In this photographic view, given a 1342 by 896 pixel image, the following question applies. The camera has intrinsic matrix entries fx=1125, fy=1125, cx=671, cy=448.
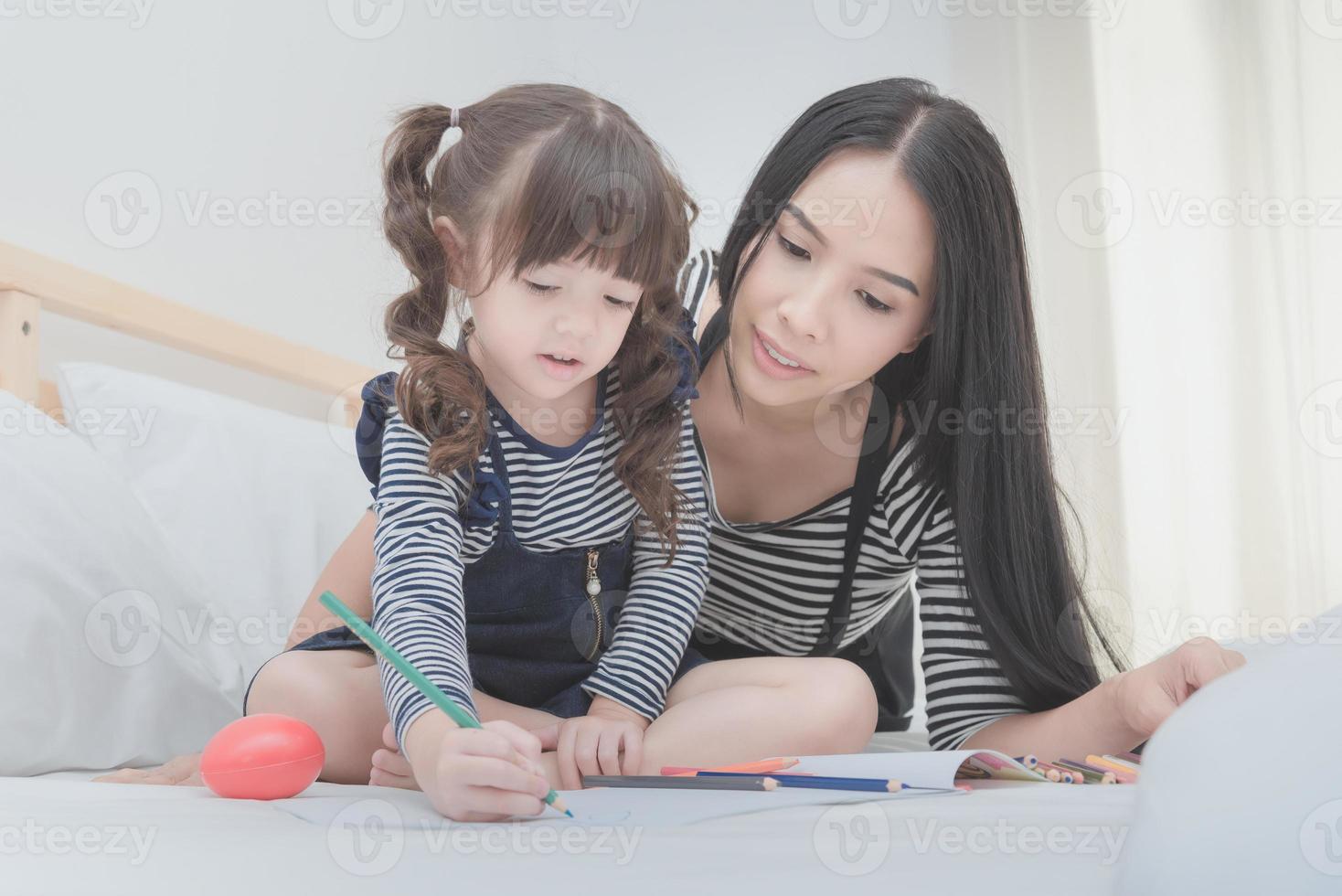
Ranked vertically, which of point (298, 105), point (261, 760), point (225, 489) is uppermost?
point (298, 105)

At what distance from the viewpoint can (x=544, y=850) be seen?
55 centimetres

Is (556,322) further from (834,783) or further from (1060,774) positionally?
(1060,774)

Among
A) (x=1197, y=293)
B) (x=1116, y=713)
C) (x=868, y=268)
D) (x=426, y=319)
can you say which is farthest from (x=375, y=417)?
(x=1197, y=293)

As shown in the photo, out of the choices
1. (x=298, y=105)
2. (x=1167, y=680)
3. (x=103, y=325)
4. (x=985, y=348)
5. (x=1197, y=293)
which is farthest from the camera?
(x=1197, y=293)

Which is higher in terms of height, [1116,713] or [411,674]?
[411,674]

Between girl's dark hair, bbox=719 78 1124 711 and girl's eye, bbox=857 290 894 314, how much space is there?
0.18 ft

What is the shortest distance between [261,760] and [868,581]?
2.24ft

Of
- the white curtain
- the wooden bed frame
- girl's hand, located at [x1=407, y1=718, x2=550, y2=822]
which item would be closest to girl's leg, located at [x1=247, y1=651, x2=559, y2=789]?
girl's hand, located at [x1=407, y1=718, x2=550, y2=822]

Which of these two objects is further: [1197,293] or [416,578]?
[1197,293]

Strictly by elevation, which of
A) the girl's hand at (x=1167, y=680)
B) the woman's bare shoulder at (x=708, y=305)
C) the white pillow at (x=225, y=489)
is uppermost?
the woman's bare shoulder at (x=708, y=305)

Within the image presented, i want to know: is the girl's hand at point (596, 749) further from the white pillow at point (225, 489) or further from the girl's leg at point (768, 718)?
the white pillow at point (225, 489)

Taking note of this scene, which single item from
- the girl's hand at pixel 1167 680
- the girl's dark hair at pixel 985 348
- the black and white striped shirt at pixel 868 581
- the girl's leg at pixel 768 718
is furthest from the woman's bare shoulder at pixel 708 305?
the girl's hand at pixel 1167 680

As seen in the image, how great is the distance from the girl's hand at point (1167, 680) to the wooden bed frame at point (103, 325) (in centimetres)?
117

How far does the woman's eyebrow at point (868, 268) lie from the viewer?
0.96 metres
